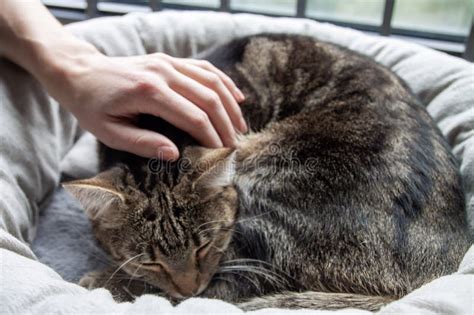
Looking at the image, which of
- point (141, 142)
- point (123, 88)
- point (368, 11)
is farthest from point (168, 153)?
point (368, 11)

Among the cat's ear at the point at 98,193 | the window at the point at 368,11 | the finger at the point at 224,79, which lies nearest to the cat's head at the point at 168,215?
the cat's ear at the point at 98,193

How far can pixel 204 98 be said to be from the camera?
1145mm

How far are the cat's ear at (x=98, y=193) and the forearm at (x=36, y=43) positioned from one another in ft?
Answer: 1.11

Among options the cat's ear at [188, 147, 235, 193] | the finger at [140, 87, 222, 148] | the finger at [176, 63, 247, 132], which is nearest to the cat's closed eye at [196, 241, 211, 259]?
the cat's ear at [188, 147, 235, 193]

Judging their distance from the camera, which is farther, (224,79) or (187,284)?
(224,79)

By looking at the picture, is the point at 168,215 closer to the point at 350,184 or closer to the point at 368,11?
the point at 350,184

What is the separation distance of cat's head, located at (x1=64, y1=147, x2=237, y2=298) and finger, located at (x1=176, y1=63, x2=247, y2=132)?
166 millimetres

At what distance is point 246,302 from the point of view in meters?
1.07

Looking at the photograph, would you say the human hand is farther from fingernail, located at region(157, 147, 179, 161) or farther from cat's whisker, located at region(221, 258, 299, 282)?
cat's whisker, located at region(221, 258, 299, 282)

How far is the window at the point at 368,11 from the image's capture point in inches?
77.5

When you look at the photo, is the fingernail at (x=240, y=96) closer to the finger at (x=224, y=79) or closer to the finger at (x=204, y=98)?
the finger at (x=224, y=79)

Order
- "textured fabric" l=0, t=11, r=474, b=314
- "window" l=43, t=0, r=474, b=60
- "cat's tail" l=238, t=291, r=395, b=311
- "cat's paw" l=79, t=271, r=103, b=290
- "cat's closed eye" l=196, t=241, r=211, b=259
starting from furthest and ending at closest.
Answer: "window" l=43, t=0, r=474, b=60 → "cat's paw" l=79, t=271, r=103, b=290 → "cat's closed eye" l=196, t=241, r=211, b=259 → "cat's tail" l=238, t=291, r=395, b=311 → "textured fabric" l=0, t=11, r=474, b=314

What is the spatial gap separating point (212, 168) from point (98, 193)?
225 mm

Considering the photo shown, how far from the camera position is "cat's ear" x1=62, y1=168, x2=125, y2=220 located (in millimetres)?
979
